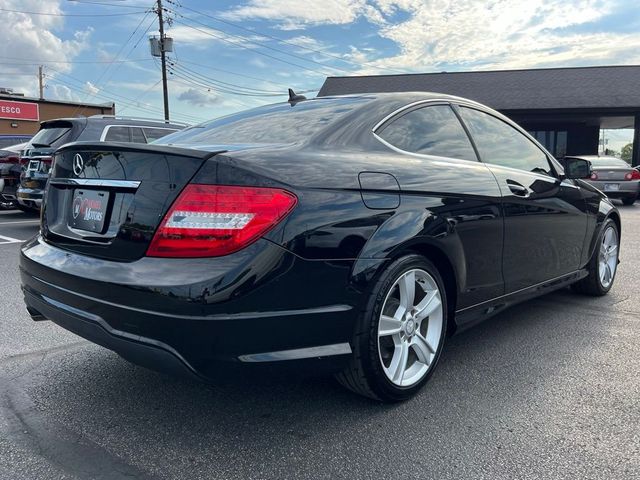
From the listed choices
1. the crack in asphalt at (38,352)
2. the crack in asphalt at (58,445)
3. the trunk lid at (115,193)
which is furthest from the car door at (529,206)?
the crack in asphalt at (38,352)

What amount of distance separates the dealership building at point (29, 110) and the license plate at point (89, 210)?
35.8m

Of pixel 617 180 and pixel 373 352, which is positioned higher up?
pixel 617 180

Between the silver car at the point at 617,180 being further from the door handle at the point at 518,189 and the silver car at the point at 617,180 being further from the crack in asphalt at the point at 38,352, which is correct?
the crack in asphalt at the point at 38,352

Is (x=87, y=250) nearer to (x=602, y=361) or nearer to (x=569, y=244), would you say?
(x=602, y=361)

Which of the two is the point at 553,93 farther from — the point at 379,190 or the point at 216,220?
the point at 216,220

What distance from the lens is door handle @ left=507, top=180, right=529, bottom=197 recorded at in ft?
11.1

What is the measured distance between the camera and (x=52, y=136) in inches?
340

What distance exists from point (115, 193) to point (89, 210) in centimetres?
23

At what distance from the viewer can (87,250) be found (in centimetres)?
238

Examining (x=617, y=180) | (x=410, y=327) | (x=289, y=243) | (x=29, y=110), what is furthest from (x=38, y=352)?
(x=29, y=110)

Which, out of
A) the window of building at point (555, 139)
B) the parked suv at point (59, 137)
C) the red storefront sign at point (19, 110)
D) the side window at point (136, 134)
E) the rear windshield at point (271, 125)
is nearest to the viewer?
the rear windshield at point (271, 125)

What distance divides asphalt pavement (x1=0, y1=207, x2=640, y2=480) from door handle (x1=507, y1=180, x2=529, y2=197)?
984mm

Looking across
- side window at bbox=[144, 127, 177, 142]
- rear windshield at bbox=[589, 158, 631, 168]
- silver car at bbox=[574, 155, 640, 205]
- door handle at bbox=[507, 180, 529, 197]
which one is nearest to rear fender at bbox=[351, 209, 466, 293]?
door handle at bbox=[507, 180, 529, 197]

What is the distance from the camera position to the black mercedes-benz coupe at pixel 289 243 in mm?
2057
